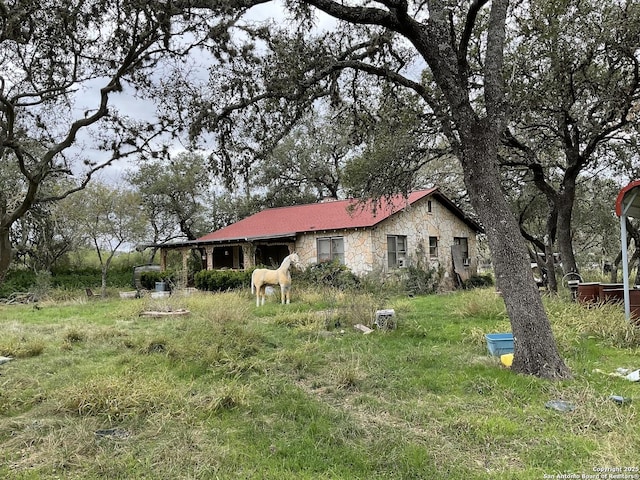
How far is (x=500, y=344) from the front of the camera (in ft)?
22.4

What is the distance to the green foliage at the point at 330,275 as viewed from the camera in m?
16.6

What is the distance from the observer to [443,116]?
20.7 feet

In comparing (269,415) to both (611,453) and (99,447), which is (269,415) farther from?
(611,453)

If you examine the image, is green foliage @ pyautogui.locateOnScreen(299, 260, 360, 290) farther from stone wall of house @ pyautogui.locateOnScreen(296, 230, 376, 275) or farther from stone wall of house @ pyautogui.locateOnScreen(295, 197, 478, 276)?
stone wall of house @ pyautogui.locateOnScreen(295, 197, 478, 276)

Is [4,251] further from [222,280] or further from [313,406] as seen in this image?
[222,280]

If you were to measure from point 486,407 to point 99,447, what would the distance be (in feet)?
12.1

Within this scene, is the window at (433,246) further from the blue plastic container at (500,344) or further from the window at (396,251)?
the blue plastic container at (500,344)

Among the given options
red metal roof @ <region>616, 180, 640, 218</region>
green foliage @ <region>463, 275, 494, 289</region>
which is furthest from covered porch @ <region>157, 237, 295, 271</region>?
red metal roof @ <region>616, 180, 640, 218</region>

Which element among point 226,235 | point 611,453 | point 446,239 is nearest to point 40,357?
point 611,453

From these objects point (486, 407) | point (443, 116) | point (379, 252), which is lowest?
point (486, 407)

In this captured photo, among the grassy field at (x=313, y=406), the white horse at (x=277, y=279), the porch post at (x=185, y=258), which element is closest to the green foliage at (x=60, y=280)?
the porch post at (x=185, y=258)

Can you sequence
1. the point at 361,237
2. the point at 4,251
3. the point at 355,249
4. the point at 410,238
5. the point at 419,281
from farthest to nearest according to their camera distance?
the point at 410,238 < the point at 419,281 < the point at 355,249 < the point at 361,237 < the point at 4,251

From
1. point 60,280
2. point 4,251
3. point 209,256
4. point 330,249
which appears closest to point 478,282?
point 330,249

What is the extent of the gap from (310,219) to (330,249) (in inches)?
87.7
